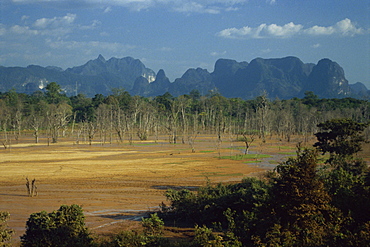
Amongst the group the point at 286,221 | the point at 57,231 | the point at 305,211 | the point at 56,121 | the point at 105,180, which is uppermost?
the point at 56,121

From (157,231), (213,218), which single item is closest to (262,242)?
(157,231)

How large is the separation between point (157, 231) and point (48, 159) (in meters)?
33.3

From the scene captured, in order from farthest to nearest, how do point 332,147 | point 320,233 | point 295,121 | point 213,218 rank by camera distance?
point 295,121
point 332,147
point 213,218
point 320,233

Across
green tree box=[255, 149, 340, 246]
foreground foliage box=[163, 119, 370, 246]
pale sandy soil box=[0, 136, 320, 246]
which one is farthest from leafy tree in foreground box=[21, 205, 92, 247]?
green tree box=[255, 149, 340, 246]

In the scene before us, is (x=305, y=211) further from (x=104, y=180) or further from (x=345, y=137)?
(x=104, y=180)

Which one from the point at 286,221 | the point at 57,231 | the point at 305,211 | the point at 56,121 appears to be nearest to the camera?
the point at 305,211

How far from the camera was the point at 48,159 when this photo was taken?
4256 cm

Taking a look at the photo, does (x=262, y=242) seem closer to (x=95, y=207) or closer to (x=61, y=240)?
(x=61, y=240)

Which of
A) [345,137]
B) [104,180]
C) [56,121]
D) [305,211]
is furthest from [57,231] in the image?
[56,121]

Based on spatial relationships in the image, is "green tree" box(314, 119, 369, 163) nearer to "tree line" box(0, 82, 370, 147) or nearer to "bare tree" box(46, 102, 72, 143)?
"tree line" box(0, 82, 370, 147)

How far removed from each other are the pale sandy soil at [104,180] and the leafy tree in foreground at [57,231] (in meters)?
3.21

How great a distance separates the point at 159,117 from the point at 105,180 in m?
62.7

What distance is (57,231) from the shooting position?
12047 mm

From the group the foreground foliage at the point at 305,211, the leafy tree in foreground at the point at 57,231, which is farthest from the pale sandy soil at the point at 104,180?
the foreground foliage at the point at 305,211
